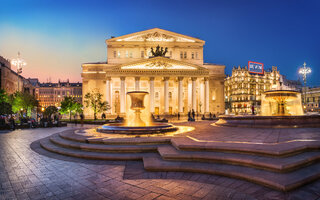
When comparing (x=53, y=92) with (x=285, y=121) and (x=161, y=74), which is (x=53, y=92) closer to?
(x=161, y=74)

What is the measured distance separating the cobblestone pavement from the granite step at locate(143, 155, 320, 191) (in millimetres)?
131

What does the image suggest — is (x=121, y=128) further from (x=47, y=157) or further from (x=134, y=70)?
(x=134, y=70)

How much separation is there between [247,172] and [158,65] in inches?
1555

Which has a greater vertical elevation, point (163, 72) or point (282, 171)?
point (163, 72)

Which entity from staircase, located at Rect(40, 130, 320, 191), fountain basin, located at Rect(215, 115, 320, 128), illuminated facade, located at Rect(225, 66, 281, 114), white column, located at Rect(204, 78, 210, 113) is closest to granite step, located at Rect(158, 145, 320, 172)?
staircase, located at Rect(40, 130, 320, 191)

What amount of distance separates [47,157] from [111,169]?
11.5 ft

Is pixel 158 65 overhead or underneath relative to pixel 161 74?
overhead

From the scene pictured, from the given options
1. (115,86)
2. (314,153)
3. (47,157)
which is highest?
(115,86)

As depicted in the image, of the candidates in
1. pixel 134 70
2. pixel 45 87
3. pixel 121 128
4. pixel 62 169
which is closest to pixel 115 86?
pixel 134 70

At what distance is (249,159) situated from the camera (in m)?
5.27

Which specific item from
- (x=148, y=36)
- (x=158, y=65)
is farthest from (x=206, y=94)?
(x=148, y=36)

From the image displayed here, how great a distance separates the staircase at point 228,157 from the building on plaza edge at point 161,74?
1418 inches

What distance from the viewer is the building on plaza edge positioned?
144 feet

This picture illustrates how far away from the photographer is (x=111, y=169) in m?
6.00
